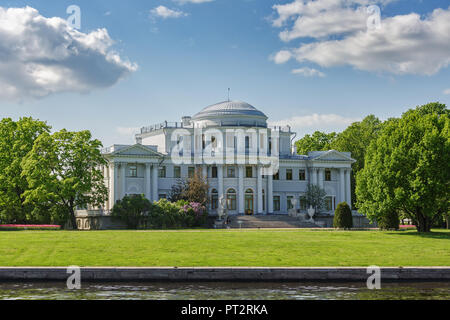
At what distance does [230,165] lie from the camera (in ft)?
243

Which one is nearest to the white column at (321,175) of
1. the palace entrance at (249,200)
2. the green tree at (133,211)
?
the palace entrance at (249,200)

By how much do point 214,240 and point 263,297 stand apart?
13952 mm

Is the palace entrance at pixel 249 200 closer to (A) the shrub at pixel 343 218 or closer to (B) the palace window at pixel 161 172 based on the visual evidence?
(B) the palace window at pixel 161 172

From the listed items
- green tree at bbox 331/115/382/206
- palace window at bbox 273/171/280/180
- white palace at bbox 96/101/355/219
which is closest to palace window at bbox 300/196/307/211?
white palace at bbox 96/101/355/219

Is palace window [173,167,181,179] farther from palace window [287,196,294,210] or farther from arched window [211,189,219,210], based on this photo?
palace window [287,196,294,210]

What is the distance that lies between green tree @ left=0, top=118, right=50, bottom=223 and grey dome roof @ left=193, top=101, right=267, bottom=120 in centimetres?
2131

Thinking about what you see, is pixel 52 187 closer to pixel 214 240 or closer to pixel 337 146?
A: pixel 214 240

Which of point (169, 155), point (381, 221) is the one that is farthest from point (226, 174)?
point (381, 221)

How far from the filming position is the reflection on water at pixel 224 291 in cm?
1894

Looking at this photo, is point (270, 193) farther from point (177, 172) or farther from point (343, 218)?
point (343, 218)

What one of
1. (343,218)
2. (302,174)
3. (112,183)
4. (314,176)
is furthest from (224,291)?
(302,174)

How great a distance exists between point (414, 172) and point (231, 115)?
36381mm

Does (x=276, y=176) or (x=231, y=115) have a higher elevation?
(x=231, y=115)
